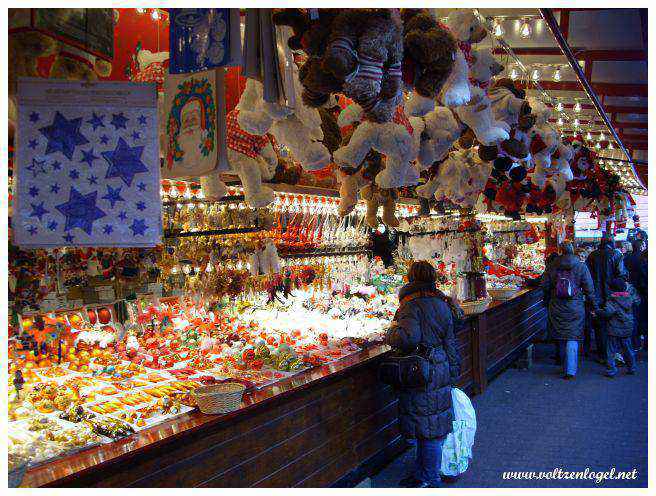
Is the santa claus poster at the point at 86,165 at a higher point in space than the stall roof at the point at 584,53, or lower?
lower

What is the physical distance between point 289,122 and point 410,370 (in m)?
2.11

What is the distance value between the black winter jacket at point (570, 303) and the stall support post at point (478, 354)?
134 centimetres

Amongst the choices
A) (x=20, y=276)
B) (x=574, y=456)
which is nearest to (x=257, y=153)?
(x=20, y=276)

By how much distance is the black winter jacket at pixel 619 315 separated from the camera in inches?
285

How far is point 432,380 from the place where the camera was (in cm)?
412

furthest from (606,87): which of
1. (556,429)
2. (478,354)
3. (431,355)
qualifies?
(431,355)

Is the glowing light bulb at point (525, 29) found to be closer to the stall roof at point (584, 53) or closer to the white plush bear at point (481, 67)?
the stall roof at point (584, 53)

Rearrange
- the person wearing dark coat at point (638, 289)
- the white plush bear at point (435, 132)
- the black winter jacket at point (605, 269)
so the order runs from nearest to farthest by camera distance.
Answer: the white plush bear at point (435, 132) → the black winter jacket at point (605, 269) → the person wearing dark coat at point (638, 289)

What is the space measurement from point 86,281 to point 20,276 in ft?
1.69

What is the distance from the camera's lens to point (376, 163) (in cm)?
396

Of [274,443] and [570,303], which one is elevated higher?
[570,303]

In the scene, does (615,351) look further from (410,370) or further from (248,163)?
(248,163)

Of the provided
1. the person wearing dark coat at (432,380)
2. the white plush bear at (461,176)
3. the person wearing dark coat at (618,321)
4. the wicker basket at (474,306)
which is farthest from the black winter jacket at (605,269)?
the person wearing dark coat at (432,380)
